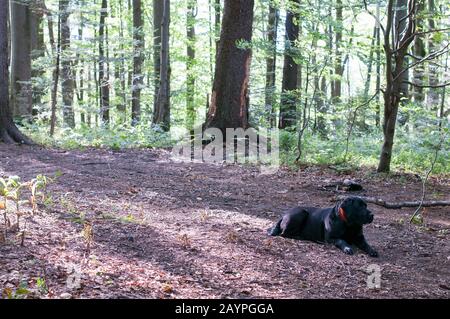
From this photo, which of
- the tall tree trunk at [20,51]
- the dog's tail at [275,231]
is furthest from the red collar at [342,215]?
the tall tree trunk at [20,51]

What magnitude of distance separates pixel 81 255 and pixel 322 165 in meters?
7.84

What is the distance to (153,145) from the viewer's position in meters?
13.7

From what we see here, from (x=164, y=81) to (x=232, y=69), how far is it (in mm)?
3696

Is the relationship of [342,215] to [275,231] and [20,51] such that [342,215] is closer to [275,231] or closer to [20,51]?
[275,231]

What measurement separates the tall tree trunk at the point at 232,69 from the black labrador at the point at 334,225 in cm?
721

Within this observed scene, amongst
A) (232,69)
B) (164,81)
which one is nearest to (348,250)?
(232,69)

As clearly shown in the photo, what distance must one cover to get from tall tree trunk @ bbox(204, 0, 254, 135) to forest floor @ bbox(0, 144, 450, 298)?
12.7 feet

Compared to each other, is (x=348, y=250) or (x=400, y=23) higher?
(x=400, y=23)

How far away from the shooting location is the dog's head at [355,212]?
213 inches

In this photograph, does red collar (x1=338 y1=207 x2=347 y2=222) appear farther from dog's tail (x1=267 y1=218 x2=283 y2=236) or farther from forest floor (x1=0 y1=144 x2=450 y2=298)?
dog's tail (x1=267 y1=218 x2=283 y2=236)

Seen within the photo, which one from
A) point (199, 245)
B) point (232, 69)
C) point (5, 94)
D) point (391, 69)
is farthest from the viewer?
point (232, 69)

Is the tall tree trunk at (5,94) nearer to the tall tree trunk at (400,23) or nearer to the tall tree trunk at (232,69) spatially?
the tall tree trunk at (232,69)

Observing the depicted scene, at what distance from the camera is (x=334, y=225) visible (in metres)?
5.66
